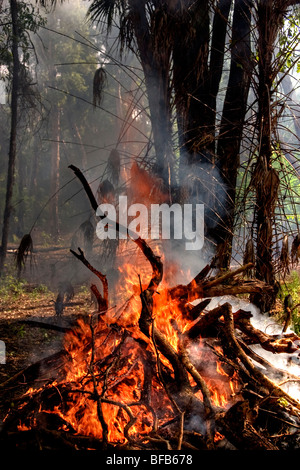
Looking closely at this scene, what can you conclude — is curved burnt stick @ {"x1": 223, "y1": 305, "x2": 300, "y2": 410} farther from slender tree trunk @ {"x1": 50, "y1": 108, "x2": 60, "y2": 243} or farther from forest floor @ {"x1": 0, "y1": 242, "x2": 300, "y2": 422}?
slender tree trunk @ {"x1": 50, "y1": 108, "x2": 60, "y2": 243}

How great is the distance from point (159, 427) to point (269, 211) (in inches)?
109

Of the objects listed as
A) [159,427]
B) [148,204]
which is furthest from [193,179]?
[159,427]

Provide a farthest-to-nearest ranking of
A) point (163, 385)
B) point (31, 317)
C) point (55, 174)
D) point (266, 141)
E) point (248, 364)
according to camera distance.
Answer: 1. point (55, 174)
2. point (31, 317)
3. point (266, 141)
4. point (248, 364)
5. point (163, 385)

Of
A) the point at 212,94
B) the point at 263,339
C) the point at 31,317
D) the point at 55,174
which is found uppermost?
the point at 55,174

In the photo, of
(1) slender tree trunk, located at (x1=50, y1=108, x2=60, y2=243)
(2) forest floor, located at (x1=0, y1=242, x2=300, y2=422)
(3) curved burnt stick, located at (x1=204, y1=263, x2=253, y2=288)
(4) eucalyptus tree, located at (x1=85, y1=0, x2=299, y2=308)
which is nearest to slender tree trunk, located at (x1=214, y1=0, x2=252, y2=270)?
(4) eucalyptus tree, located at (x1=85, y1=0, x2=299, y2=308)

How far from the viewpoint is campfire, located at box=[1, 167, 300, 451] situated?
7.61 ft

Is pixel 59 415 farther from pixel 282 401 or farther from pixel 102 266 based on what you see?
pixel 102 266

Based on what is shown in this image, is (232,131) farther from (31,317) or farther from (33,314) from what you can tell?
(33,314)

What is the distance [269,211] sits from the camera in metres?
4.48

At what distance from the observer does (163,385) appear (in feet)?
8.29

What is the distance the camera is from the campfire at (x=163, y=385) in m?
2.32

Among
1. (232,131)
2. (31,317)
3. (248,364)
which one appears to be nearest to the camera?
(248,364)

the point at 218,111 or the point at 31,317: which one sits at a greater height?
the point at 218,111

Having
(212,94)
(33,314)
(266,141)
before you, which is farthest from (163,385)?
(33,314)
